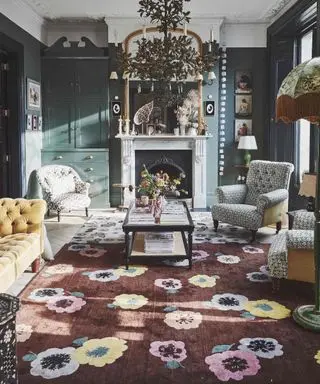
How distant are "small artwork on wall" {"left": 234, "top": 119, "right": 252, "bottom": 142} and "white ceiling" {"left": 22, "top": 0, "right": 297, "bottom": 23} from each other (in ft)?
5.52

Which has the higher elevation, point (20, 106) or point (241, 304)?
point (20, 106)

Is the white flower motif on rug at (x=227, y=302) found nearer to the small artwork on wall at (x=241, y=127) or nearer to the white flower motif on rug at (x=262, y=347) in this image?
the white flower motif on rug at (x=262, y=347)

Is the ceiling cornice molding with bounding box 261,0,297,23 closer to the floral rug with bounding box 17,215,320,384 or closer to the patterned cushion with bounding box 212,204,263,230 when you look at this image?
the patterned cushion with bounding box 212,204,263,230

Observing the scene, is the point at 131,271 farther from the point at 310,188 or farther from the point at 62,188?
the point at 62,188

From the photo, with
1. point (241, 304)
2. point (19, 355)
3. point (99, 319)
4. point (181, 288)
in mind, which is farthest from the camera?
point (181, 288)

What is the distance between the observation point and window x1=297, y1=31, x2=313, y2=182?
6.83 meters

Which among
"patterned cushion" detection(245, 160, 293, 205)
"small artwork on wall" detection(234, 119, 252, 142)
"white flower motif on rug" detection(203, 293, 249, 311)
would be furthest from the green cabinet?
"white flower motif on rug" detection(203, 293, 249, 311)

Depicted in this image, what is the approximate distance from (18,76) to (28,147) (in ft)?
3.58

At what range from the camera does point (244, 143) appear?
298 inches

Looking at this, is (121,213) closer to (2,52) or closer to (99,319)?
(2,52)

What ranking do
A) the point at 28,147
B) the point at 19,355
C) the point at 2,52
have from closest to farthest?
the point at 19,355 < the point at 2,52 < the point at 28,147

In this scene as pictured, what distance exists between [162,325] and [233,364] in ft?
2.21

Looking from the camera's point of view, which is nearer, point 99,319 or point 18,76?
point 99,319

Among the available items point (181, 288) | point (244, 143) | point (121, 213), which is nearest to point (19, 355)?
point (181, 288)
